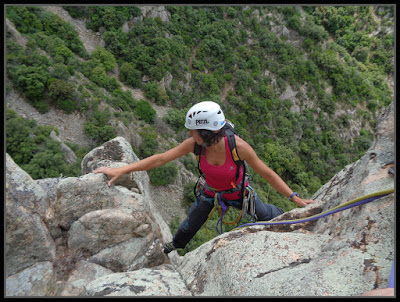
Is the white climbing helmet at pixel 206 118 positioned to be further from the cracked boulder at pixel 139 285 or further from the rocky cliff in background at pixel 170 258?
the cracked boulder at pixel 139 285

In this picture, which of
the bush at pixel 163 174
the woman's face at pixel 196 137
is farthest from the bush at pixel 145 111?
the woman's face at pixel 196 137

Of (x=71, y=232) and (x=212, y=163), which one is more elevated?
(x=212, y=163)

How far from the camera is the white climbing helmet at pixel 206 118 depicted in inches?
130

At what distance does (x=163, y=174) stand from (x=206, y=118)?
16.0 m

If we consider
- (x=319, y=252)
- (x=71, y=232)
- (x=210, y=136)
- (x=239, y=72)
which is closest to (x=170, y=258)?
(x=71, y=232)

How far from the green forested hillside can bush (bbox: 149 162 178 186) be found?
1.87 metres

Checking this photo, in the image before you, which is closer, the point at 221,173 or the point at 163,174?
the point at 221,173

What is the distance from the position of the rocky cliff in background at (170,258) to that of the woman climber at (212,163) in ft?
1.72

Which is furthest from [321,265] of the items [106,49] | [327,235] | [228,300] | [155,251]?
[106,49]

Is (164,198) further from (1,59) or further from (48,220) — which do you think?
(1,59)

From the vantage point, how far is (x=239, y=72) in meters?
33.8

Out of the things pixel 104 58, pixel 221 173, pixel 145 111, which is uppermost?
pixel 104 58

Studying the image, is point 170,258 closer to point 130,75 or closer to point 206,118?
point 206,118

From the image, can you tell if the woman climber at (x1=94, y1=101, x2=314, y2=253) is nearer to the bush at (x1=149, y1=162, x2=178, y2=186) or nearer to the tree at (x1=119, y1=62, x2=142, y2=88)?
the bush at (x1=149, y1=162, x2=178, y2=186)
